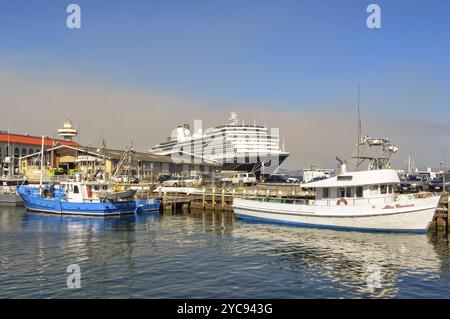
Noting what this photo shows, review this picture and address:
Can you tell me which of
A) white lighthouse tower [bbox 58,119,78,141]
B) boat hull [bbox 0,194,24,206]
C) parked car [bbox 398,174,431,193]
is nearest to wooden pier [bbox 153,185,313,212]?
parked car [bbox 398,174,431,193]

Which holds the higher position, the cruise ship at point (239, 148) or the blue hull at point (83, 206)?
the cruise ship at point (239, 148)

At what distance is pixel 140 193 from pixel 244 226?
2136 centimetres

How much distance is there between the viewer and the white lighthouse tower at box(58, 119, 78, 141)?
108m

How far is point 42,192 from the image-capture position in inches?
1853

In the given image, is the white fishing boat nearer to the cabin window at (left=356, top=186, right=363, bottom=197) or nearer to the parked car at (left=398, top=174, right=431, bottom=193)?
the cabin window at (left=356, top=186, right=363, bottom=197)

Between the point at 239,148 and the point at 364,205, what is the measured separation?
2602 inches

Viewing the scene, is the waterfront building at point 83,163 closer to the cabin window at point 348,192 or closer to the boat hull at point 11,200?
the boat hull at point 11,200

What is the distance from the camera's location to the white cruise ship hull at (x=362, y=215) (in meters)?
28.9

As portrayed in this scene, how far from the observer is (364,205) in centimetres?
3055

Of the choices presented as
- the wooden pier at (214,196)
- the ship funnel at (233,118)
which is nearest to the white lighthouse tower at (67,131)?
the ship funnel at (233,118)
